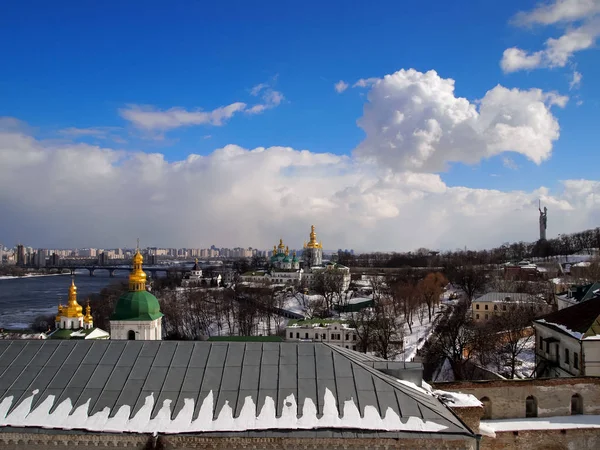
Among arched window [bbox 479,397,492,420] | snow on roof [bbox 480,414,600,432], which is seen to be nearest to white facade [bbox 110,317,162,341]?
arched window [bbox 479,397,492,420]

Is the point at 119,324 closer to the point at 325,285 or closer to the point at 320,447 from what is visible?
the point at 320,447

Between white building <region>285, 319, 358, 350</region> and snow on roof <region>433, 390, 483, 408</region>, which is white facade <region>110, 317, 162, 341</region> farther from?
snow on roof <region>433, 390, 483, 408</region>

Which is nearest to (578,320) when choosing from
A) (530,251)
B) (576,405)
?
(576,405)

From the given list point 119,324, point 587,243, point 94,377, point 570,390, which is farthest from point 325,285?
point 587,243

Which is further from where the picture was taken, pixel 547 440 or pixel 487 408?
pixel 487 408

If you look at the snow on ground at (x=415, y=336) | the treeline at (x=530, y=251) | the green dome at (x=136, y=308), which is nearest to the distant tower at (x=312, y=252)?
the treeline at (x=530, y=251)

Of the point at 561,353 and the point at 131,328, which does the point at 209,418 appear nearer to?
the point at 561,353
